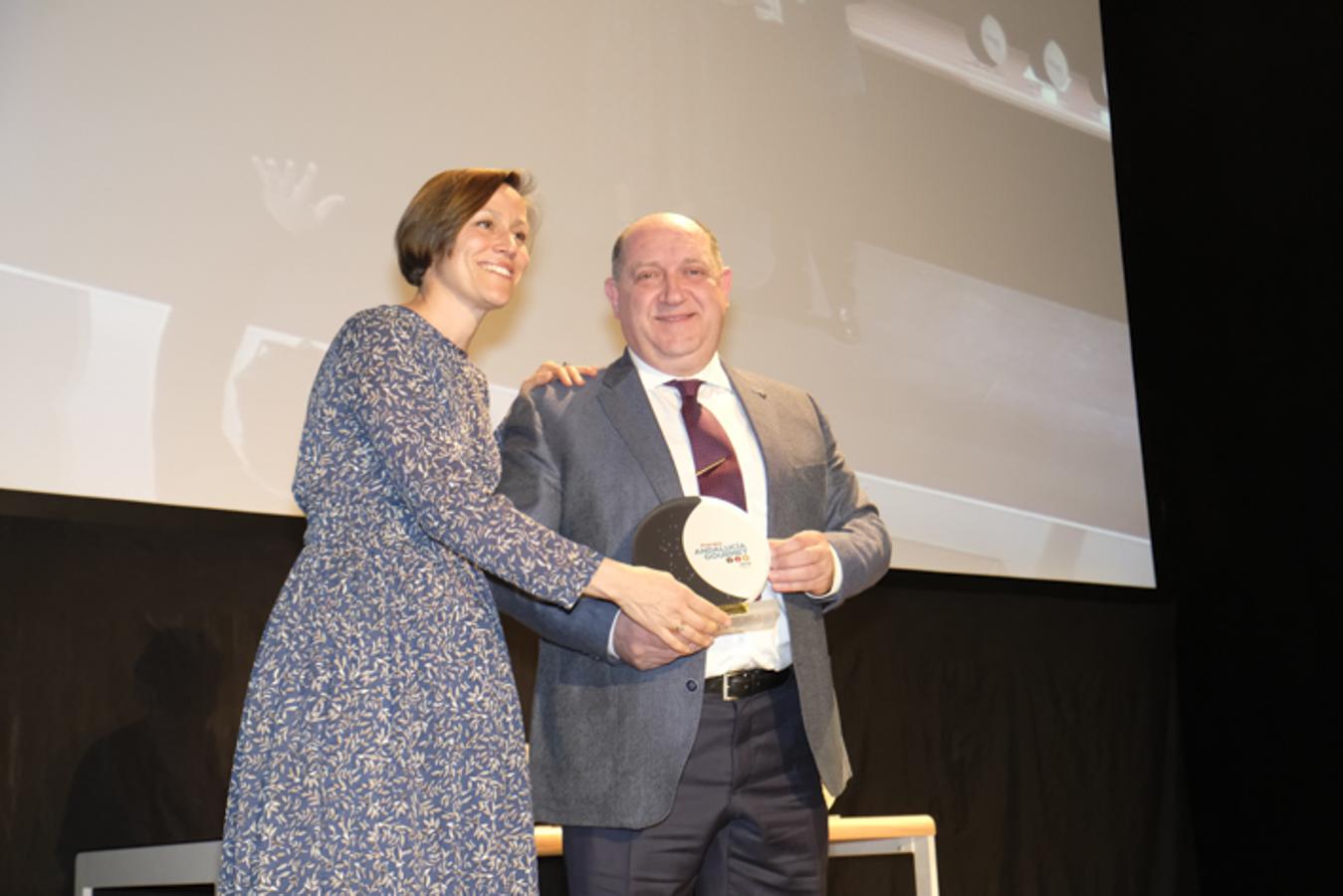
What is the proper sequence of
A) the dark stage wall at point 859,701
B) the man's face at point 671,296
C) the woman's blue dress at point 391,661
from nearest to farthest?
the woman's blue dress at point 391,661 → the man's face at point 671,296 → the dark stage wall at point 859,701

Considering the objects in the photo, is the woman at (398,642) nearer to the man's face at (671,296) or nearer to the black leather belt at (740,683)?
the black leather belt at (740,683)

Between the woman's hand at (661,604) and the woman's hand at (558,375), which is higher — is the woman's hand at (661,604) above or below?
below

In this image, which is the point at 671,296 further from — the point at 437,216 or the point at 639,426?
the point at 437,216

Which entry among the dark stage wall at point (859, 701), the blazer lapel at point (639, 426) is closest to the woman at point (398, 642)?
the blazer lapel at point (639, 426)

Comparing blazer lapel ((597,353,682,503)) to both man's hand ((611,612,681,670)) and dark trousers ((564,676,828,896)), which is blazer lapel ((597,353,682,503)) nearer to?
man's hand ((611,612,681,670))

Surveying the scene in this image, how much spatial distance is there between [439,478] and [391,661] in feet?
0.83

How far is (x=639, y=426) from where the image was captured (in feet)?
7.97

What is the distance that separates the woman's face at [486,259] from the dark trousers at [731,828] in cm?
73

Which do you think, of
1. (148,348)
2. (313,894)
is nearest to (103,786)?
(148,348)

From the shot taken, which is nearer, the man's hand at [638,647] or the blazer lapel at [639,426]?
the man's hand at [638,647]

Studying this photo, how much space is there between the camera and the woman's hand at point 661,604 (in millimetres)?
2018

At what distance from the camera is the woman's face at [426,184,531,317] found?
7.14 feet

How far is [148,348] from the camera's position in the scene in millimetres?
3107

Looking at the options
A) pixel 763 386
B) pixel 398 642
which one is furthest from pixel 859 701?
pixel 398 642
